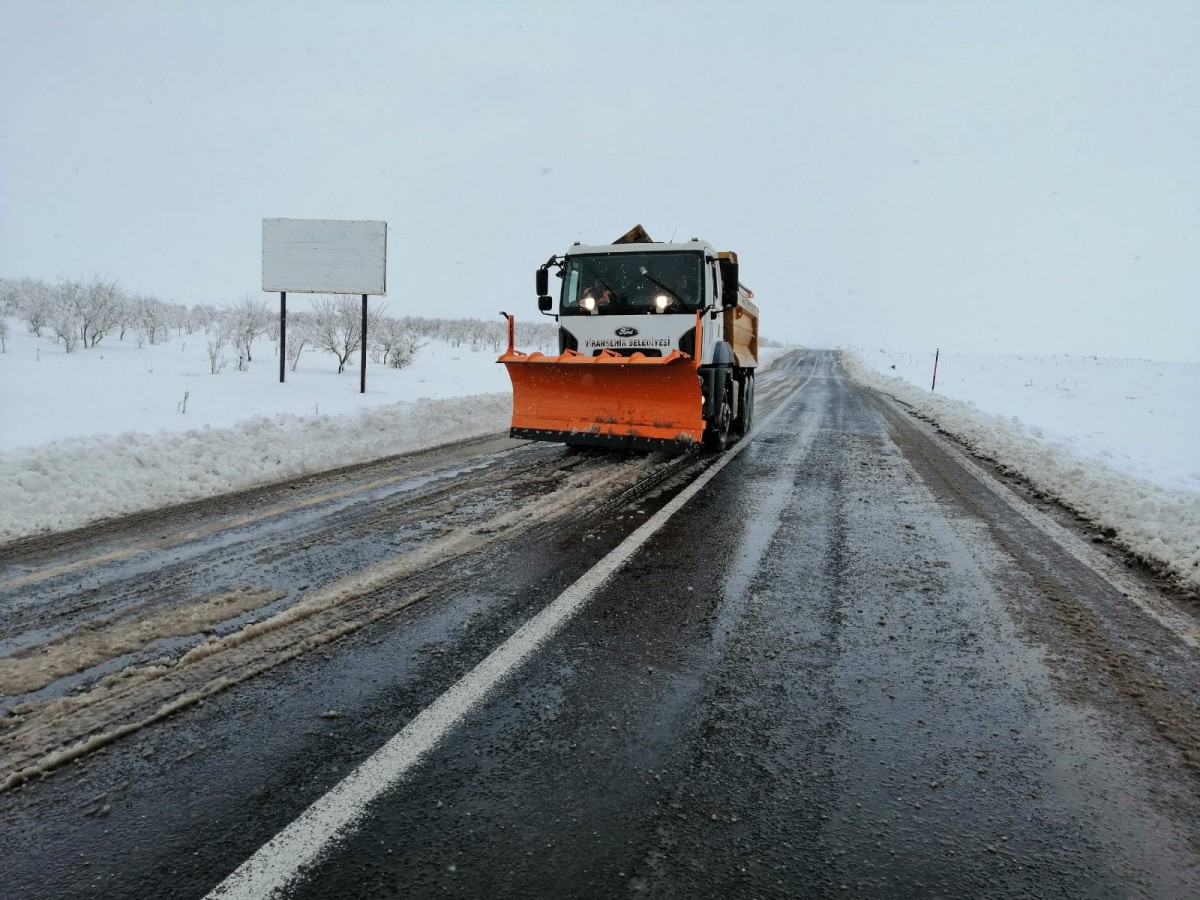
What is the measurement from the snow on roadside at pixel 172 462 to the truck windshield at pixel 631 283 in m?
3.03

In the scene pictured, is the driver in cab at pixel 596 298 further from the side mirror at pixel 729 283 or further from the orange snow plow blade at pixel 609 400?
the side mirror at pixel 729 283

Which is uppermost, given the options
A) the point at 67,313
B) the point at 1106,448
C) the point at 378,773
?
the point at 67,313

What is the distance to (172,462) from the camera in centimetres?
706

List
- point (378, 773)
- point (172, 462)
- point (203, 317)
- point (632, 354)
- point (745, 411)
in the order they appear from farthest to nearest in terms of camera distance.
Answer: point (203, 317) < point (745, 411) < point (632, 354) < point (172, 462) < point (378, 773)

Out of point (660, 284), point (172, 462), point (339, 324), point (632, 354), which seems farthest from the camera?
point (339, 324)

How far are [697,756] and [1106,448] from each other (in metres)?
12.6

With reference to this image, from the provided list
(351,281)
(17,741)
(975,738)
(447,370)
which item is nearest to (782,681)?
(975,738)

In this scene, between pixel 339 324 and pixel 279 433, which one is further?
pixel 339 324

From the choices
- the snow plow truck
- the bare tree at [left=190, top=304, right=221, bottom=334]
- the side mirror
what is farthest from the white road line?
the bare tree at [left=190, top=304, right=221, bottom=334]

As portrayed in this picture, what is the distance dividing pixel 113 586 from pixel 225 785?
2.39 m

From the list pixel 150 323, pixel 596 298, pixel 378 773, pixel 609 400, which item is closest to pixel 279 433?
pixel 609 400

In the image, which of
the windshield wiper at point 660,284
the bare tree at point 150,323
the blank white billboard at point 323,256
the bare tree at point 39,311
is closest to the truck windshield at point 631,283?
the windshield wiper at point 660,284

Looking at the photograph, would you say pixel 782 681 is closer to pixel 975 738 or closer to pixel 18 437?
pixel 975 738

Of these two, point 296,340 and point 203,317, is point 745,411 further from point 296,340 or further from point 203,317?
point 203,317
